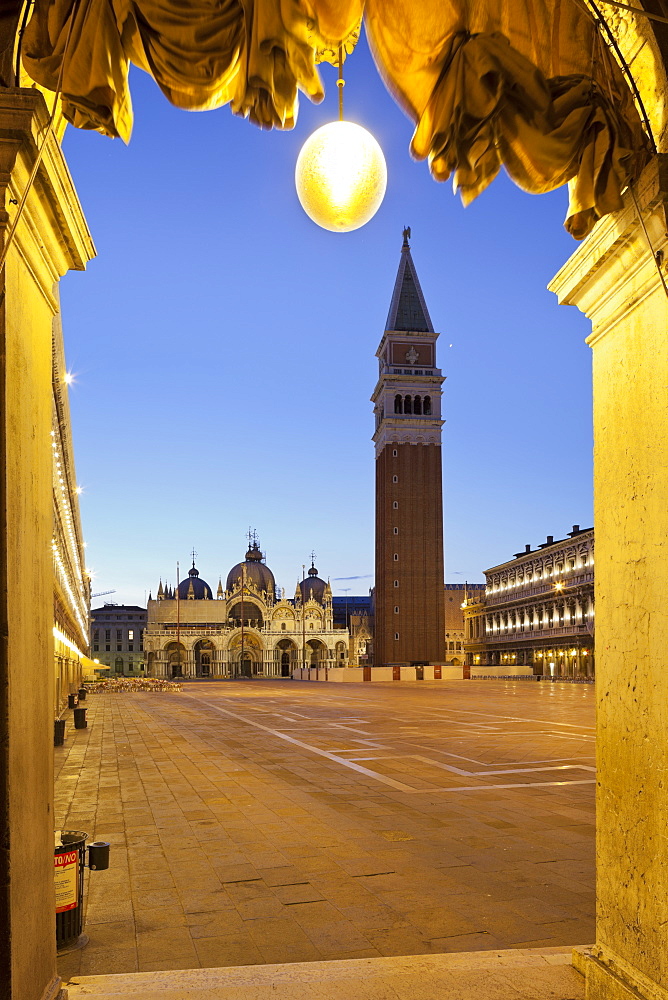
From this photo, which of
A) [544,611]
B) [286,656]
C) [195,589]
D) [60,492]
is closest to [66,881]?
[60,492]

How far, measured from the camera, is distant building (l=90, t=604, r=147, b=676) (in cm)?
12794

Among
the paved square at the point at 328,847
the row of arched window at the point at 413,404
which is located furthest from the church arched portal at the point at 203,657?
the paved square at the point at 328,847

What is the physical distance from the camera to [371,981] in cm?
475

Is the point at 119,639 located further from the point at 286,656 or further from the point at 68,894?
the point at 68,894

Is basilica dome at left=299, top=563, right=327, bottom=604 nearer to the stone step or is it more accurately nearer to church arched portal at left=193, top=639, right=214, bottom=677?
church arched portal at left=193, top=639, right=214, bottom=677

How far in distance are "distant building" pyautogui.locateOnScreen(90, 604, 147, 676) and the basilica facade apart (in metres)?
20.2

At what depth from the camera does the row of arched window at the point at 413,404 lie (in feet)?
286

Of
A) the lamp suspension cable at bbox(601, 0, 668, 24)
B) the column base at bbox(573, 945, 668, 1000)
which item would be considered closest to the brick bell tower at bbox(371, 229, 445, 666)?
the column base at bbox(573, 945, 668, 1000)

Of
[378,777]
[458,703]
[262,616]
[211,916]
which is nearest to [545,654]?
[262,616]

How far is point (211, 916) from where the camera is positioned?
6.57 meters

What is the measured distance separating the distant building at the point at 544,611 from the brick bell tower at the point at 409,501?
943cm

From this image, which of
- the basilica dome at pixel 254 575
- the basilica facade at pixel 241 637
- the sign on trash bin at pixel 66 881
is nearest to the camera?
the sign on trash bin at pixel 66 881

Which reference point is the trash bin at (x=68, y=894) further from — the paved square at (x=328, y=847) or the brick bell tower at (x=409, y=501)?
the brick bell tower at (x=409, y=501)

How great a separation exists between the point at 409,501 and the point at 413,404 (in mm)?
10681
